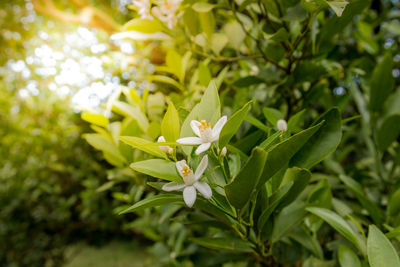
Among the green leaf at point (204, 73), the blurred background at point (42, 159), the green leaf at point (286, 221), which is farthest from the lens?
the blurred background at point (42, 159)

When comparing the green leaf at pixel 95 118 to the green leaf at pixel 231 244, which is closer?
the green leaf at pixel 231 244

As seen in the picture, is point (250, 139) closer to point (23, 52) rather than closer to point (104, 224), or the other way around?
point (104, 224)

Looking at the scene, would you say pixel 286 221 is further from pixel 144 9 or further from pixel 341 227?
pixel 144 9

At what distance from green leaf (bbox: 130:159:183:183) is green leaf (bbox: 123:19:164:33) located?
0.35 metres

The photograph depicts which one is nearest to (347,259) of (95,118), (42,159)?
(95,118)

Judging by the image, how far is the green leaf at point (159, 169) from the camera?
0.37 meters

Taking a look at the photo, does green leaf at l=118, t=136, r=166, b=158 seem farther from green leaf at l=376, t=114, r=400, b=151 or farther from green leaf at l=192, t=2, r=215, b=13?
green leaf at l=376, t=114, r=400, b=151

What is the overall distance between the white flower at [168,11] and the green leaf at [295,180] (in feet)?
1.32

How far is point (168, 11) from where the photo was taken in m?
0.57

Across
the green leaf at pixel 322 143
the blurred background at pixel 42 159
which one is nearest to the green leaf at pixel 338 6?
the green leaf at pixel 322 143

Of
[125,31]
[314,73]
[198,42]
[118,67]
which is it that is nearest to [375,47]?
[314,73]

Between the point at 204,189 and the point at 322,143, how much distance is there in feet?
0.77

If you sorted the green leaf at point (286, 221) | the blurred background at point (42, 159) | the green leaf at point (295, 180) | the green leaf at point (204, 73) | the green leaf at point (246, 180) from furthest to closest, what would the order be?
the blurred background at point (42, 159) < the green leaf at point (204, 73) < the green leaf at point (286, 221) < the green leaf at point (295, 180) < the green leaf at point (246, 180)

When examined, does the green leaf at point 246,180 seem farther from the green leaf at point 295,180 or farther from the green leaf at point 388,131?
the green leaf at point 388,131
